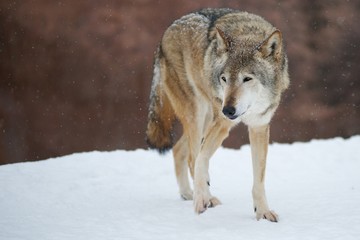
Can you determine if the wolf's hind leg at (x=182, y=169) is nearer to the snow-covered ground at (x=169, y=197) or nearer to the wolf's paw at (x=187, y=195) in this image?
the wolf's paw at (x=187, y=195)

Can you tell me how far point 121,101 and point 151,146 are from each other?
105 inches

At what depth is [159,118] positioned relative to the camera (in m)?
5.38

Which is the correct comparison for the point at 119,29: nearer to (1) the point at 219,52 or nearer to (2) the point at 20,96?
(2) the point at 20,96

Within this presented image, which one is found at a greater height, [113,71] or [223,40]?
[223,40]

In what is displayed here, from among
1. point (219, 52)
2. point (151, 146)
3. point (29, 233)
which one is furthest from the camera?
point (151, 146)

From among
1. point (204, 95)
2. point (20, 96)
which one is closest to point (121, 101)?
point (20, 96)

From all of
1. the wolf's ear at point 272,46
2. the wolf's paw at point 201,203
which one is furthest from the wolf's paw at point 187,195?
the wolf's ear at point 272,46

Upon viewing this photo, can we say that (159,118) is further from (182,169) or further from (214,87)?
(214,87)

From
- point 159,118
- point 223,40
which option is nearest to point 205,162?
point 223,40

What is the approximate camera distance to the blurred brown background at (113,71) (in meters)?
7.61

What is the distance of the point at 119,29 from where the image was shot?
313 inches

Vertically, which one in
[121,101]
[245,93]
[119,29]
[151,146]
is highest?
[245,93]

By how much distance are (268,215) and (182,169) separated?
135 cm

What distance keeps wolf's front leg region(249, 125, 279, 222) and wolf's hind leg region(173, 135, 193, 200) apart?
3.22 ft
